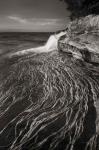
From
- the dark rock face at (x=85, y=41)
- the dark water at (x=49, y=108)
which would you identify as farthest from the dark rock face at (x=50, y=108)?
the dark rock face at (x=85, y=41)

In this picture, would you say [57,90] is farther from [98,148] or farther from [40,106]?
[98,148]

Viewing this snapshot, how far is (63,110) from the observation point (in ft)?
28.1

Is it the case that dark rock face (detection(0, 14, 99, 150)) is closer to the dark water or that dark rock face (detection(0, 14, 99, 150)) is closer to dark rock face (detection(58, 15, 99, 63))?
the dark water

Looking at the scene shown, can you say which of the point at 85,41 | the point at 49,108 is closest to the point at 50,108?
the point at 49,108

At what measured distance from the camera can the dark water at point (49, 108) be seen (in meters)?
6.57

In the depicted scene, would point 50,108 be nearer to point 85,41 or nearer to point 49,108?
point 49,108

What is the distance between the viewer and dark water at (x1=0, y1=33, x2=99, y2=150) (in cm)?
657

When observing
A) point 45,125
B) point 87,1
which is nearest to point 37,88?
point 45,125

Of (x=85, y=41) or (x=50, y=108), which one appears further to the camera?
(x=85, y=41)

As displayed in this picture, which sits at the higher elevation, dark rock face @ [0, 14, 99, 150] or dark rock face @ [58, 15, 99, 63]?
dark rock face @ [58, 15, 99, 63]

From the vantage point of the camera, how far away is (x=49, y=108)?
28.6ft

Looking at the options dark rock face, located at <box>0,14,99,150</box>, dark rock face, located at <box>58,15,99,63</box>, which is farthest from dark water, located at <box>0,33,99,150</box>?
dark rock face, located at <box>58,15,99,63</box>

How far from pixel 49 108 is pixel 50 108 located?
5cm

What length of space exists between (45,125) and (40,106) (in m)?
1.47
